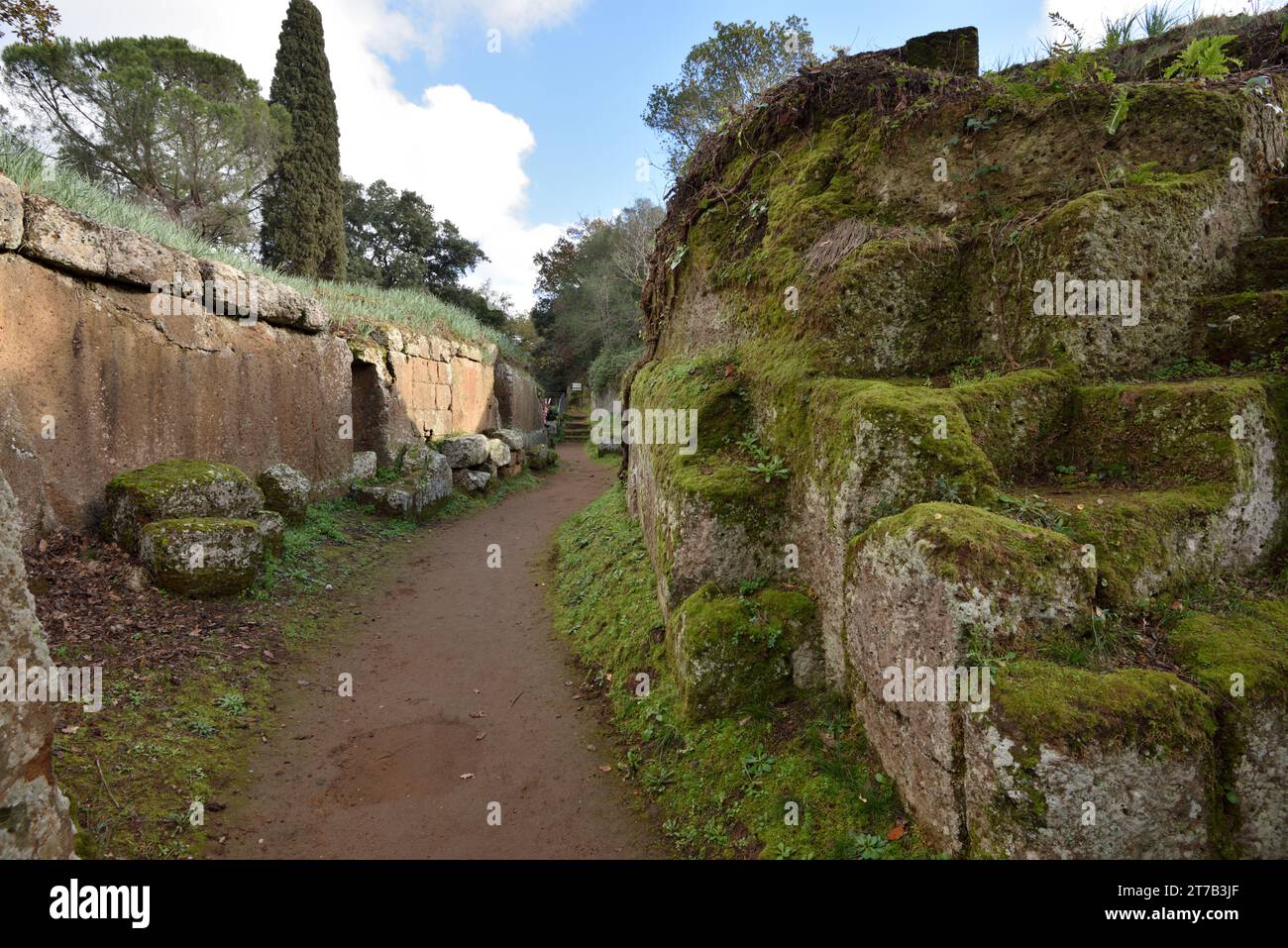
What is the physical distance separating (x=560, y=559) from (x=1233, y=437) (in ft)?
25.1

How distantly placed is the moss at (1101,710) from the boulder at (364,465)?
35.9 ft

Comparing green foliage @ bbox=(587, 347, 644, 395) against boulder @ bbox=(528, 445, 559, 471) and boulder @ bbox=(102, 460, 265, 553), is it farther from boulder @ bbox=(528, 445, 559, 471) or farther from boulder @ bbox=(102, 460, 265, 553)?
boulder @ bbox=(102, 460, 265, 553)

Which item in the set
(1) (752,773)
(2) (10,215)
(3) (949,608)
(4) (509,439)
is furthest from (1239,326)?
(4) (509,439)

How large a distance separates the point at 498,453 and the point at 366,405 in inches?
139

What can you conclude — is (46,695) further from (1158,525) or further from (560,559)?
(560,559)

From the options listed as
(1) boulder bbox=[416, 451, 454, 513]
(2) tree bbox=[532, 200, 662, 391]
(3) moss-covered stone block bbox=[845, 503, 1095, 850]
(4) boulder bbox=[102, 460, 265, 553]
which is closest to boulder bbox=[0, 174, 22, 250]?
(4) boulder bbox=[102, 460, 265, 553]

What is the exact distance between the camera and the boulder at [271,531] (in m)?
7.29

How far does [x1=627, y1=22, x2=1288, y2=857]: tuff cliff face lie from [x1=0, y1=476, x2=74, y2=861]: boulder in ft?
11.0

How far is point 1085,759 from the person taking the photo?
7.54ft

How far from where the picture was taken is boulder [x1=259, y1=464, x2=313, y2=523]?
845cm

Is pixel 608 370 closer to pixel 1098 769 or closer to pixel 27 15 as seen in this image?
pixel 27 15

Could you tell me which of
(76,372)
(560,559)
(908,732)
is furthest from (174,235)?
(908,732)

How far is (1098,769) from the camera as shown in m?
2.30

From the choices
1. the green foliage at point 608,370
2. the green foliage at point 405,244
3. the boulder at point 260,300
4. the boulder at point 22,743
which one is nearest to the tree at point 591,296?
the green foliage at point 608,370
